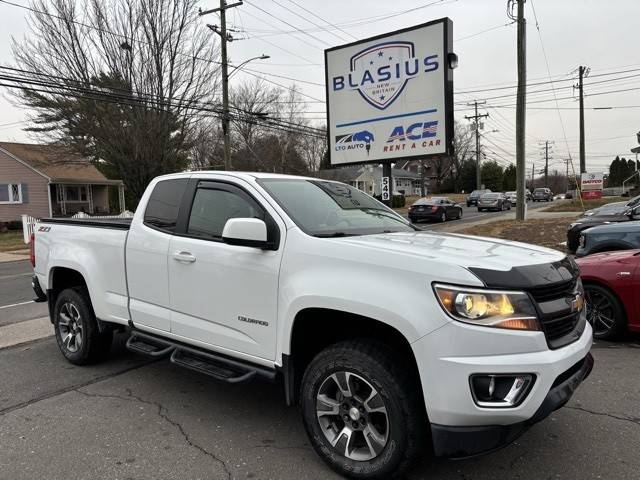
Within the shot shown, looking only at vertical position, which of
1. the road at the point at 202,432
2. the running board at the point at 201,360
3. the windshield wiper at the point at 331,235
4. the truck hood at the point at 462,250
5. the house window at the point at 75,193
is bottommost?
the road at the point at 202,432

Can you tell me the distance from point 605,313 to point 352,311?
416cm

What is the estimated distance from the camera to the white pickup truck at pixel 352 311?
2.61 meters

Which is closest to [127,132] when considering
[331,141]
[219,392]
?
[331,141]

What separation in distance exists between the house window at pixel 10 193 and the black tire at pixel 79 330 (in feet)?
105

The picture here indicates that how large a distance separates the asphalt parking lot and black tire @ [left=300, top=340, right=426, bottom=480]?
0.22 m

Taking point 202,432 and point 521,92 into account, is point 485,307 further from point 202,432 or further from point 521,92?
point 521,92

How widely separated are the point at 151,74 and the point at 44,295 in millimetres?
22918

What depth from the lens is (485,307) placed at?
2625mm

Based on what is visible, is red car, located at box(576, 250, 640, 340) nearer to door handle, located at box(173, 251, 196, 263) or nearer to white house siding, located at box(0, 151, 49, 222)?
door handle, located at box(173, 251, 196, 263)

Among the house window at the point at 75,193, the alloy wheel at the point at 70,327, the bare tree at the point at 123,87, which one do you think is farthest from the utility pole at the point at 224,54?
the alloy wheel at the point at 70,327

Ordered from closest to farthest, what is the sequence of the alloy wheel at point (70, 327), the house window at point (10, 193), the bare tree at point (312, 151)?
the alloy wheel at point (70, 327) < the house window at point (10, 193) < the bare tree at point (312, 151)

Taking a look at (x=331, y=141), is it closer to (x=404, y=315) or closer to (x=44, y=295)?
(x=44, y=295)

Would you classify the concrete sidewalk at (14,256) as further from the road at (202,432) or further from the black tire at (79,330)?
the road at (202,432)

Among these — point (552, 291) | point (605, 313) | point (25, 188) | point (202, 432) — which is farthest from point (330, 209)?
point (25, 188)
